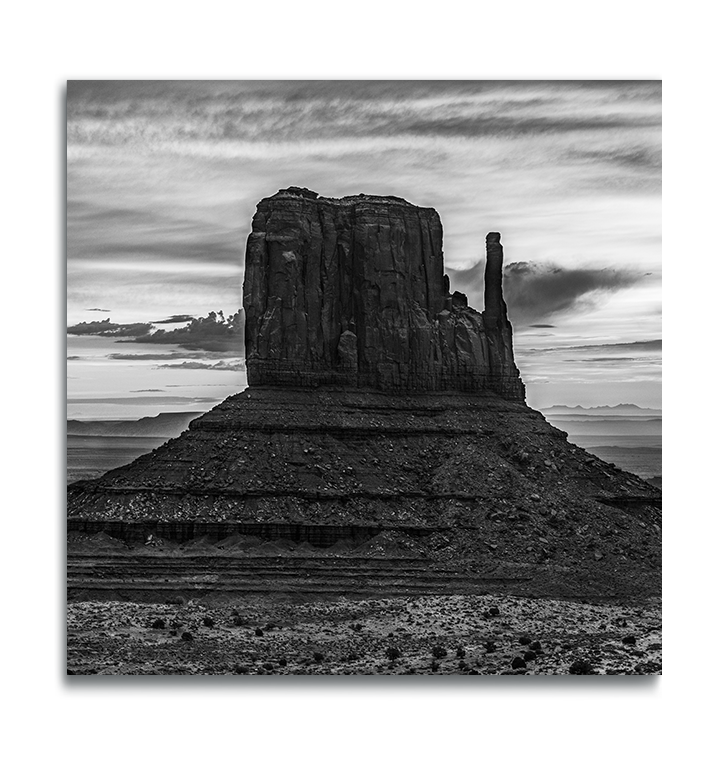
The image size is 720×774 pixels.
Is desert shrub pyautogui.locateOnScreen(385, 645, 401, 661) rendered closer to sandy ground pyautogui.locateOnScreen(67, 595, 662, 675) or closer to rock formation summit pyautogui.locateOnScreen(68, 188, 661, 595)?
sandy ground pyautogui.locateOnScreen(67, 595, 662, 675)

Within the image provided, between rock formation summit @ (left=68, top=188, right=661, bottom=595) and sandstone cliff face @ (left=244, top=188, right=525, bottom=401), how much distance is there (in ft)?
0.30

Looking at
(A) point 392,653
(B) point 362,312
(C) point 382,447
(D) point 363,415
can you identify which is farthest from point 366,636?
(B) point 362,312

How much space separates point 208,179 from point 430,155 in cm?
670

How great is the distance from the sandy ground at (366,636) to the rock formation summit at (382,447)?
281 cm

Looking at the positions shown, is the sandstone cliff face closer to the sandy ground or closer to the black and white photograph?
the black and white photograph

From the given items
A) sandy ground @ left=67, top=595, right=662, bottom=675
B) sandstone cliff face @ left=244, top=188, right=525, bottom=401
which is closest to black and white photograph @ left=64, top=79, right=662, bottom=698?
sandy ground @ left=67, top=595, right=662, bottom=675

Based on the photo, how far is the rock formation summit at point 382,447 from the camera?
56000 mm

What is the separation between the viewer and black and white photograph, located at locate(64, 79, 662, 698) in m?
44.2

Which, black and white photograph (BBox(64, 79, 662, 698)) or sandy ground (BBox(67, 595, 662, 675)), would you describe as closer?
sandy ground (BBox(67, 595, 662, 675))

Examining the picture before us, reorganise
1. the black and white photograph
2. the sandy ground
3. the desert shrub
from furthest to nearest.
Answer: the black and white photograph → the desert shrub → the sandy ground

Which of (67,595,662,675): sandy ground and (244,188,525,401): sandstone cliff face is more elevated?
(244,188,525,401): sandstone cliff face

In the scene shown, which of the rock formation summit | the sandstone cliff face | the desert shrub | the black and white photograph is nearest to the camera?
the desert shrub

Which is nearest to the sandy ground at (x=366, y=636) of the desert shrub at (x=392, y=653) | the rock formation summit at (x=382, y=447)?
the desert shrub at (x=392, y=653)

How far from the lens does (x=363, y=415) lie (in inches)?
2763
